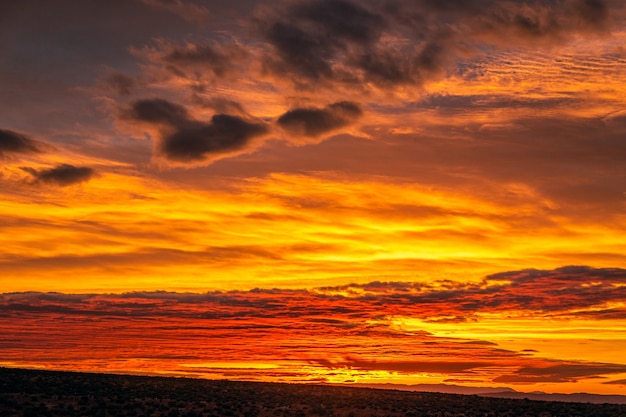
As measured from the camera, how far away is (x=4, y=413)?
63.1 m

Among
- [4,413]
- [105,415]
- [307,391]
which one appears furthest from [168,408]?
[307,391]

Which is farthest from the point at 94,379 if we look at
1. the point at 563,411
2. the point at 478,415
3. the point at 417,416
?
the point at 563,411

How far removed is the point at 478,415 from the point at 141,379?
1895 inches

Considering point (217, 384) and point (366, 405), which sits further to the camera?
point (217, 384)

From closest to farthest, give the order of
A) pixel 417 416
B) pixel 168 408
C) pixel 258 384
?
pixel 168 408 < pixel 417 416 < pixel 258 384

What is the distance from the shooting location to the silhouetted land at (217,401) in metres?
69.9

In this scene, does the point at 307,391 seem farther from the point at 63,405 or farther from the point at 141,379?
the point at 63,405

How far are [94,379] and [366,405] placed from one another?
35904 mm

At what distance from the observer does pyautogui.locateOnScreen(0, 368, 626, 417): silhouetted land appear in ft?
229

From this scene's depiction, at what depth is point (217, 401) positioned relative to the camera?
8156 cm

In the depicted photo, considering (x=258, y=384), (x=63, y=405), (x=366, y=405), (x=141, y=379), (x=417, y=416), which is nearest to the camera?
(x=63, y=405)

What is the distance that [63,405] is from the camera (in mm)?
68812

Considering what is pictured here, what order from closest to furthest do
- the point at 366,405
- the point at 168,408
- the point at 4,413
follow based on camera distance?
1. the point at 4,413
2. the point at 168,408
3. the point at 366,405

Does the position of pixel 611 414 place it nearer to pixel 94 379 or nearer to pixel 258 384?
pixel 258 384
